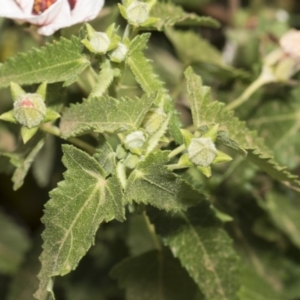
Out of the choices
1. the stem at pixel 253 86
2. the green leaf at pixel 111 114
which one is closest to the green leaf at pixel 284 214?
the stem at pixel 253 86

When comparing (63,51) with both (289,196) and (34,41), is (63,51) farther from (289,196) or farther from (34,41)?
(289,196)

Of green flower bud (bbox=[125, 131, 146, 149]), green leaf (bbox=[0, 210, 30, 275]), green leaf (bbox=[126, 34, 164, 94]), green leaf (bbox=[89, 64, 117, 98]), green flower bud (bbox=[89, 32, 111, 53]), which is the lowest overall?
green leaf (bbox=[0, 210, 30, 275])

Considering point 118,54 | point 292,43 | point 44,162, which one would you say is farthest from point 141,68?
point 44,162

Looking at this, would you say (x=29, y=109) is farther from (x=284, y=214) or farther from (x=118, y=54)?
(x=284, y=214)

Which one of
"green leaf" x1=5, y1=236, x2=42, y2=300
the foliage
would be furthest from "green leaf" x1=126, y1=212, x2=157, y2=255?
"green leaf" x1=5, y1=236, x2=42, y2=300

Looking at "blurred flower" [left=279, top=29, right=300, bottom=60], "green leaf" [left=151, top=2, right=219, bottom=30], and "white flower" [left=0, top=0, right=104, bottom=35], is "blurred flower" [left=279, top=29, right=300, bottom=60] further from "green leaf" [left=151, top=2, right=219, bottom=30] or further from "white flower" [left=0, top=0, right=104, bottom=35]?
"white flower" [left=0, top=0, right=104, bottom=35]

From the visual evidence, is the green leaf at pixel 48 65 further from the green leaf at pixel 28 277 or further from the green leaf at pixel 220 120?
the green leaf at pixel 28 277

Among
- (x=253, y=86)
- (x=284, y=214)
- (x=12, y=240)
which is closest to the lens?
(x=253, y=86)
